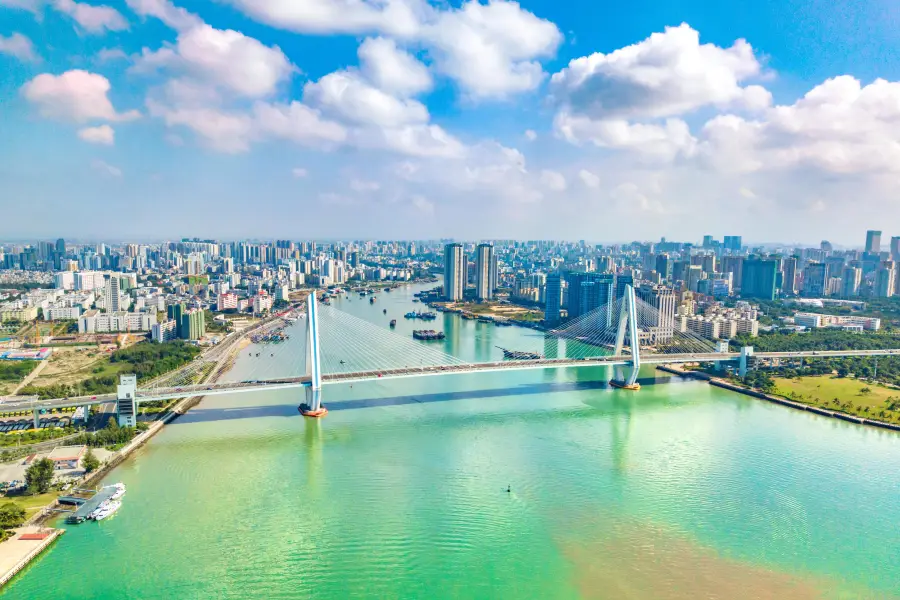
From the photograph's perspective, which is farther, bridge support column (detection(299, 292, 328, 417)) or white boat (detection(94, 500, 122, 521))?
bridge support column (detection(299, 292, 328, 417))

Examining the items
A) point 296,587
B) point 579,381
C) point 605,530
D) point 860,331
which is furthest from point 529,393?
point 860,331

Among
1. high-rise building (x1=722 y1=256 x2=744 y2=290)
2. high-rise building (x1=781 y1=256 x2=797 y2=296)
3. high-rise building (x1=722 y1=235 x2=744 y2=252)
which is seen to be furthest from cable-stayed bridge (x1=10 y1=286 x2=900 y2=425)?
high-rise building (x1=722 y1=235 x2=744 y2=252)

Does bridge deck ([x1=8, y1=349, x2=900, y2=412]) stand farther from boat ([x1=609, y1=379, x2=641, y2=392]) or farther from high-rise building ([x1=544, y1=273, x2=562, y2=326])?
high-rise building ([x1=544, y1=273, x2=562, y2=326])

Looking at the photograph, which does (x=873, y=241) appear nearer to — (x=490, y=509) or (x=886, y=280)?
(x=886, y=280)

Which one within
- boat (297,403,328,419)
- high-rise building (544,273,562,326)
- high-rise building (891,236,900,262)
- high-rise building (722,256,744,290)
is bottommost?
boat (297,403,328,419)

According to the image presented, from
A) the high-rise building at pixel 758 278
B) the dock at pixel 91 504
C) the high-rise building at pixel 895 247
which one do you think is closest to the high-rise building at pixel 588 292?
the high-rise building at pixel 758 278

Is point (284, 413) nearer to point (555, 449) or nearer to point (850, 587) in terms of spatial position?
point (555, 449)
